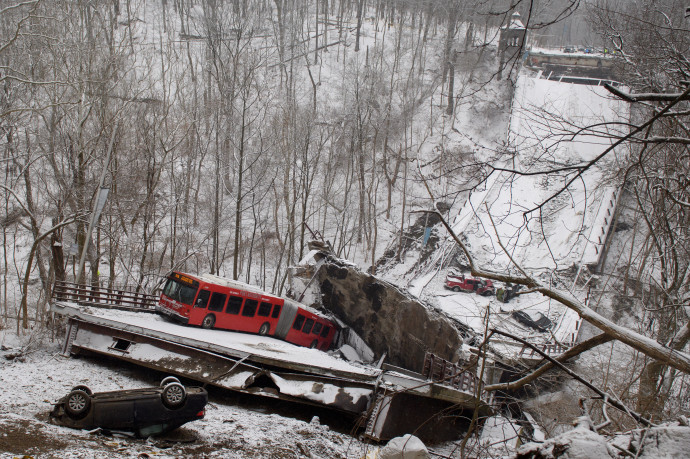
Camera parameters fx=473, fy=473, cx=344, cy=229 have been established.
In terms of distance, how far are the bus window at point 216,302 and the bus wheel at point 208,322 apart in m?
0.26

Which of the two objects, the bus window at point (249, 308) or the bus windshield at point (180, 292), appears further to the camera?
the bus window at point (249, 308)

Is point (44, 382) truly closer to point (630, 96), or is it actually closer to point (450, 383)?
point (450, 383)

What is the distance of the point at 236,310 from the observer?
15.3 m

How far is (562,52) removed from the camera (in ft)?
151

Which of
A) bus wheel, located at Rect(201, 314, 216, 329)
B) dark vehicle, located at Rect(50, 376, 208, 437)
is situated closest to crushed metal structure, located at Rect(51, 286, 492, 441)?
dark vehicle, located at Rect(50, 376, 208, 437)

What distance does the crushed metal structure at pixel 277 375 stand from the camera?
9.95 meters

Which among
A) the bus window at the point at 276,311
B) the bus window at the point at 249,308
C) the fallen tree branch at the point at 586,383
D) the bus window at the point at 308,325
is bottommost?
the bus window at the point at 308,325

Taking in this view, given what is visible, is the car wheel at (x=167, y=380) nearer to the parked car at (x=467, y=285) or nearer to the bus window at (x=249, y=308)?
the bus window at (x=249, y=308)

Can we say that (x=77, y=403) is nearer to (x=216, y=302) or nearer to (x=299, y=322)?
(x=216, y=302)

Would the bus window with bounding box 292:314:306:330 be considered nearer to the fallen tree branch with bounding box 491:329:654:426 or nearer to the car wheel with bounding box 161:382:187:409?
the car wheel with bounding box 161:382:187:409

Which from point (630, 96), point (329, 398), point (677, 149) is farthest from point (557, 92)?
point (630, 96)

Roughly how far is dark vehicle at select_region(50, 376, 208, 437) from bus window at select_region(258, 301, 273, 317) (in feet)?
26.4

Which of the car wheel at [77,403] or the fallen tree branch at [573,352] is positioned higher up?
the fallen tree branch at [573,352]

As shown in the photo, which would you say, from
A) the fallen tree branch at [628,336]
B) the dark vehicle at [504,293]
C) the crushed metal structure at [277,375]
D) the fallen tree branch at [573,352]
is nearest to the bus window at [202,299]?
the crushed metal structure at [277,375]
